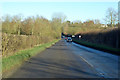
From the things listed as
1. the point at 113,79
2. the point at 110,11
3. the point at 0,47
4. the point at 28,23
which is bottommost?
the point at 113,79

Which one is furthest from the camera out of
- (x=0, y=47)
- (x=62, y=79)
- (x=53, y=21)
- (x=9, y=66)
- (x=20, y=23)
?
(x=53, y=21)

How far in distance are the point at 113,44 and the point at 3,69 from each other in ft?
81.4

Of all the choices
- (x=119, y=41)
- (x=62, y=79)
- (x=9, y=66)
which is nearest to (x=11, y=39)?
(x=9, y=66)

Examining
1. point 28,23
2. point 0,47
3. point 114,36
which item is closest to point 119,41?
point 114,36

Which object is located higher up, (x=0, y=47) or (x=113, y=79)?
(x=0, y=47)

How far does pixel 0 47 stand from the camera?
12.8 meters

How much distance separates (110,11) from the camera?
4241 cm

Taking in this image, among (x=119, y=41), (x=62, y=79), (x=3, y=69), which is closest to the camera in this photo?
(x=62, y=79)

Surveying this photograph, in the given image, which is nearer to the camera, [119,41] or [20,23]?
[119,41]

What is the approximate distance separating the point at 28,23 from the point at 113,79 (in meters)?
30.5

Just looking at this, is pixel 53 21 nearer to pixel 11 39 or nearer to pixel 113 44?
pixel 113 44

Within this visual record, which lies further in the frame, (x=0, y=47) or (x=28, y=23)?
(x=28, y=23)

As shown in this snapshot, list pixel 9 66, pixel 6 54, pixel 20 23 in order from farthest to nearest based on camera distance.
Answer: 1. pixel 20 23
2. pixel 6 54
3. pixel 9 66

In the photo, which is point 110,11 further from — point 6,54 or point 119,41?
point 6,54
